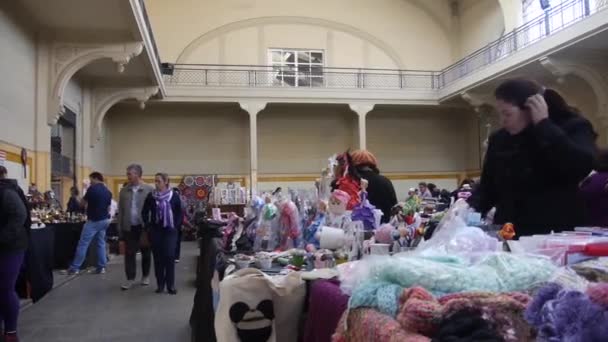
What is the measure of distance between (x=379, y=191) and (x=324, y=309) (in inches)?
73.1

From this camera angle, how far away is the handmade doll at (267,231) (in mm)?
3598

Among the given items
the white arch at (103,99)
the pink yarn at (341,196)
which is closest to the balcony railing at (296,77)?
the white arch at (103,99)

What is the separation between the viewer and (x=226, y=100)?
15234mm

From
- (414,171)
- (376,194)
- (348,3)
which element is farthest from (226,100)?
(376,194)

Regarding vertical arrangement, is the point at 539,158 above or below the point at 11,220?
above

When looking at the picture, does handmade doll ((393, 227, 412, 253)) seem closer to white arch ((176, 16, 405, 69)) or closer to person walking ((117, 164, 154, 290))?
person walking ((117, 164, 154, 290))

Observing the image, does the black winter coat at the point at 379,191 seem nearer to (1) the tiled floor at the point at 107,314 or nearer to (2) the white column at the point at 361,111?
(1) the tiled floor at the point at 107,314

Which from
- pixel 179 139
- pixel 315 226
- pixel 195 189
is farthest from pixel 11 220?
pixel 179 139

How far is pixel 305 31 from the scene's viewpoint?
1739cm

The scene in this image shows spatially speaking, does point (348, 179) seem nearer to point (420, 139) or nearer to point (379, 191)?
point (379, 191)

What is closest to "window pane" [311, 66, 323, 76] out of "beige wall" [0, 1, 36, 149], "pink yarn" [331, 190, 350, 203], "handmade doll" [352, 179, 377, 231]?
"beige wall" [0, 1, 36, 149]

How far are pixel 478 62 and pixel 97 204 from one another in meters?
12.0

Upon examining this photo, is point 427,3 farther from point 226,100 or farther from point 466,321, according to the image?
point 466,321

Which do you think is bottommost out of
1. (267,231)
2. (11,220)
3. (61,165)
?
(267,231)
